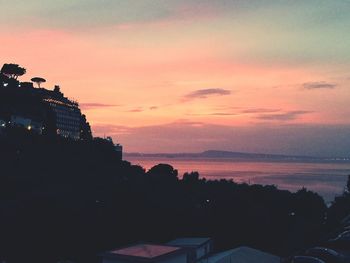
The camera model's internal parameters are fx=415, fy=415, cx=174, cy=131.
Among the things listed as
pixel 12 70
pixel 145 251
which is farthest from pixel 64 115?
pixel 145 251

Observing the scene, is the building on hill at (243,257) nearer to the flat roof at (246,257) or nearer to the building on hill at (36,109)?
the flat roof at (246,257)

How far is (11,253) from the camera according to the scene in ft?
92.1

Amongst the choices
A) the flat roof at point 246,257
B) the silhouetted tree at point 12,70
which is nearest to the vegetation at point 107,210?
the flat roof at point 246,257

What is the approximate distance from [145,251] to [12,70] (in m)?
63.6

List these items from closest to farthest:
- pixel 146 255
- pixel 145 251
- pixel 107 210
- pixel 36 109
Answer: pixel 146 255 → pixel 145 251 → pixel 107 210 → pixel 36 109

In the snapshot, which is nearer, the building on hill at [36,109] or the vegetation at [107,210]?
the vegetation at [107,210]

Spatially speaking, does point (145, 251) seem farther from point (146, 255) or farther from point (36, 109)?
point (36, 109)

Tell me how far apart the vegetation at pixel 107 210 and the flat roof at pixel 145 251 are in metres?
10.6

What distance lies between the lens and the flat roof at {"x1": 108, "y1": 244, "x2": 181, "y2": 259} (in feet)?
60.4

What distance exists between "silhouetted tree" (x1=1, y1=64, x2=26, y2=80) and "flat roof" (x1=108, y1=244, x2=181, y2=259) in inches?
2460

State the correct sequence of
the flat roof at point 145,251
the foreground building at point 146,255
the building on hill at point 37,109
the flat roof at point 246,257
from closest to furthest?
1. the foreground building at point 146,255
2. the flat roof at point 145,251
3. the flat roof at point 246,257
4. the building on hill at point 37,109

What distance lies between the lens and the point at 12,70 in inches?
2916

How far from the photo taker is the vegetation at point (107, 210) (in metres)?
32.2

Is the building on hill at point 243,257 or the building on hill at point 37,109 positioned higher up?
the building on hill at point 37,109
